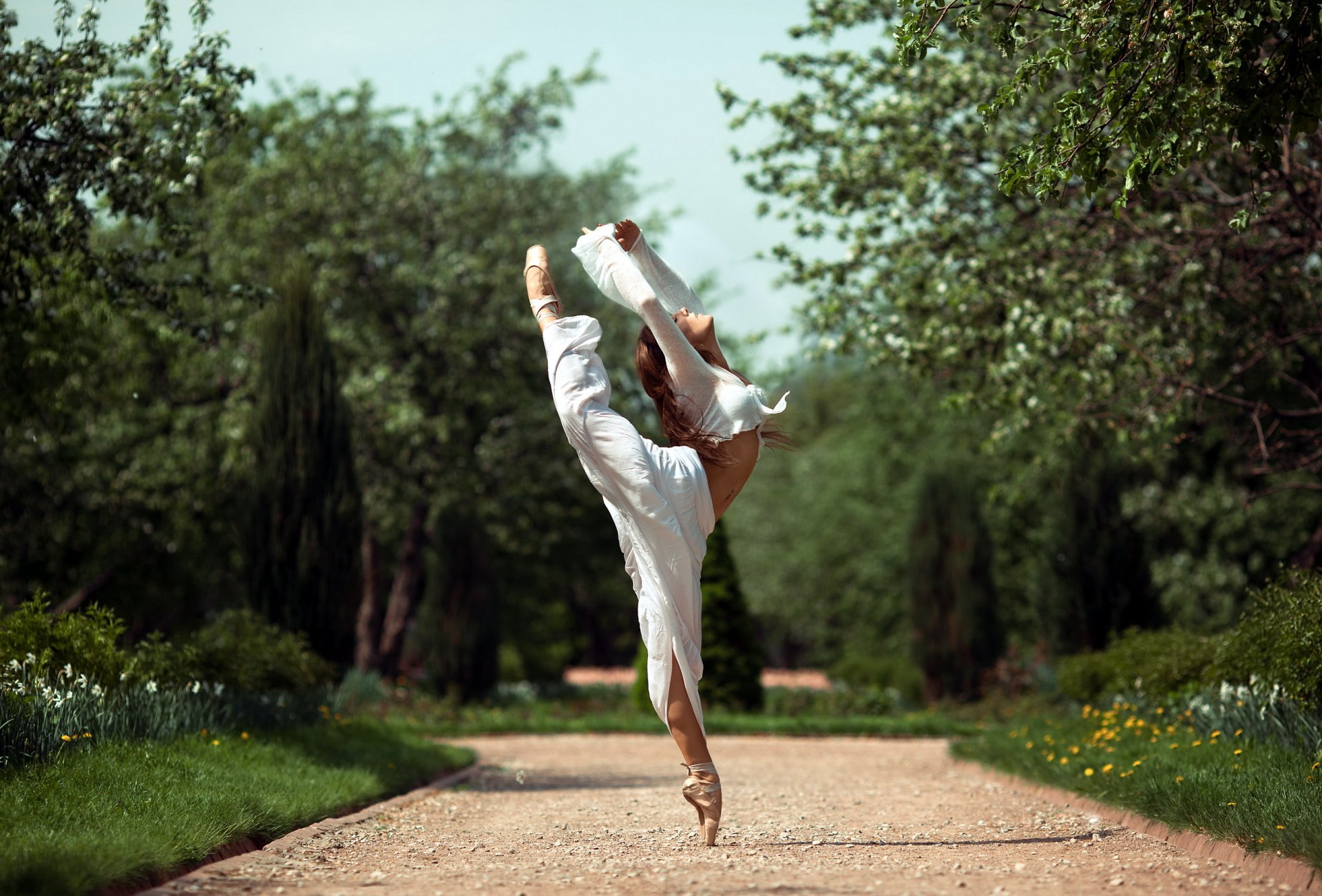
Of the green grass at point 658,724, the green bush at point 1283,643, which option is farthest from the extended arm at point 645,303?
the green grass at point 658,724

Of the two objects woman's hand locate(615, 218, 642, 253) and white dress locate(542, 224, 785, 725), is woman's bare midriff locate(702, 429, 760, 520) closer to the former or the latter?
white dress locate(542, 224, 785, 725)

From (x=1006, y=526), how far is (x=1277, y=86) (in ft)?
60.4

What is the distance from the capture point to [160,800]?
5.65 m

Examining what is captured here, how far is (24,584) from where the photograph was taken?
A: 1895cm

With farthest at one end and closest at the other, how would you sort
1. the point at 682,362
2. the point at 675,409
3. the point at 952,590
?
the point at 952,590, the point at 675,409, the point at 682,362

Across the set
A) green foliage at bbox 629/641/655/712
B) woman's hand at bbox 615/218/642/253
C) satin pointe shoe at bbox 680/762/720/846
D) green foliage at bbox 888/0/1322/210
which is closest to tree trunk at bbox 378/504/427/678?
green foliage at bbox 629/641/655/712

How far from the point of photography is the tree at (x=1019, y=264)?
10438 millimetres

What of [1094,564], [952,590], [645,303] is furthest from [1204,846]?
[952,590]

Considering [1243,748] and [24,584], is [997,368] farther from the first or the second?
[24,584]

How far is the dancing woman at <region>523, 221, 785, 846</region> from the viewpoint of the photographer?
538 cm

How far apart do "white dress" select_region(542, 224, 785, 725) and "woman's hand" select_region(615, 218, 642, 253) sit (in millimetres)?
75

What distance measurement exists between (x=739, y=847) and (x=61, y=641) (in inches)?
166

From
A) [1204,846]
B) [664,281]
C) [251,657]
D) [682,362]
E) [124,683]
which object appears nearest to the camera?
[1204,846]

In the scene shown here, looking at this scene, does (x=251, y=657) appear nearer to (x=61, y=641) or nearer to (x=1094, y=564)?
(x=61, y=641)
